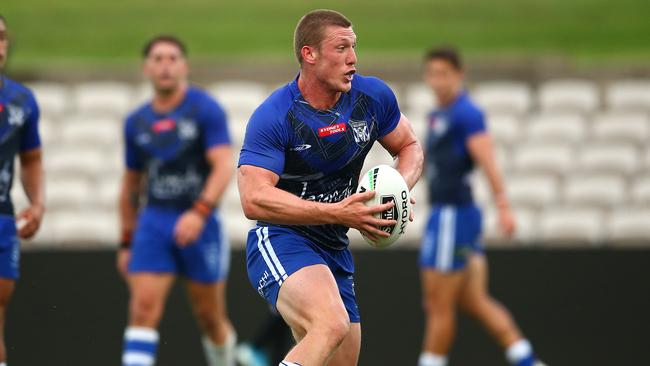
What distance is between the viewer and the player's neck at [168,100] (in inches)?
326

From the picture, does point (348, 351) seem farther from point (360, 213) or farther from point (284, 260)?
point (360, 213)

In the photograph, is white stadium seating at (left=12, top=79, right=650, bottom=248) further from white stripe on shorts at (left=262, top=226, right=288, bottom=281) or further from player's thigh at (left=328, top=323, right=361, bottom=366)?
white stripe on shorts at (left=262, top=226, right=288, bottom=281)

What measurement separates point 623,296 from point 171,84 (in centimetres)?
449

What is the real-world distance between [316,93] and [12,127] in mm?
2004

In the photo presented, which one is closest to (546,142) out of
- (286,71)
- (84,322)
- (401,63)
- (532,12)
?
(401,63)

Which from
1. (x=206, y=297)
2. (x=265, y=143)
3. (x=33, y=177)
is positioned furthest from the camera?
(x=206, y=297)

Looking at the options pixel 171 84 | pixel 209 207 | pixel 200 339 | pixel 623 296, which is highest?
pixel 171 84

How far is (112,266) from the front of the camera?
32.8 feet

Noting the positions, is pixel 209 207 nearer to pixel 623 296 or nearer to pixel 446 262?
pixel 446 262

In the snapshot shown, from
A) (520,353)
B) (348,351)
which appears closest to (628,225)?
(520,353)

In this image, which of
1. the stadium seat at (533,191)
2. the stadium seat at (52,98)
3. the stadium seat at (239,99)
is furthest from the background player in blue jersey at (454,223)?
the stadium seat at (52,98)

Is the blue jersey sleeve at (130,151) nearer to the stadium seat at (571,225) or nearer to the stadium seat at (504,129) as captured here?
the stadium seat at (571,225)

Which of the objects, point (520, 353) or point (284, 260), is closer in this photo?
point (284, 260)

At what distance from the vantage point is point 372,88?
5.91 metres
